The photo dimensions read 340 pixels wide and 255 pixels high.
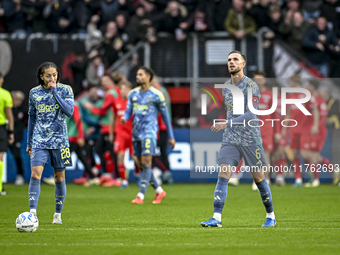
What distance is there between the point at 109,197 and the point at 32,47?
6846 millimetres

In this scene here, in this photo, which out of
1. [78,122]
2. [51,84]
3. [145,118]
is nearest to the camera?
[51,84]

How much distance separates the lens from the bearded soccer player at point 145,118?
440 inches

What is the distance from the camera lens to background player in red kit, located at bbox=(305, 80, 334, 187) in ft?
51.3

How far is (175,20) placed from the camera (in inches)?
696

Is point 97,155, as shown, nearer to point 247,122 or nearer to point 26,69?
point 26,69

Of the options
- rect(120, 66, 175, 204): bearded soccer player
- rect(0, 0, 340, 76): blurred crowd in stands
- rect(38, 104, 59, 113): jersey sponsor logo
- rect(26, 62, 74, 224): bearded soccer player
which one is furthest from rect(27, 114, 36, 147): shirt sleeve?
rect(0, 0, 340, 76): blurred crowd in stands

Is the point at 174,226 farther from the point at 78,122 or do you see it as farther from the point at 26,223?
the point at 78,122

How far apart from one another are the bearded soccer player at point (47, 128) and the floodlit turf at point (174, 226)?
67cm

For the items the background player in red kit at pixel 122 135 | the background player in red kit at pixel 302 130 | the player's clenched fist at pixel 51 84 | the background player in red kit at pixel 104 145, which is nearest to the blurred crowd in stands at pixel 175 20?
the background player in red kit at pixel 104 145

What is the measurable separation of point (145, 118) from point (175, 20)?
7045 mm

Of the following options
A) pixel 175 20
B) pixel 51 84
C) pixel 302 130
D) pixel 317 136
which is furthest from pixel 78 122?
pixel 51 84

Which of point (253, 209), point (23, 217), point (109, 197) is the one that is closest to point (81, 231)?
point (23, 217)

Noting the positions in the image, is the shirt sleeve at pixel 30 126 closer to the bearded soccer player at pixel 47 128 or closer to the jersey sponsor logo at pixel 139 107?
the bearded soccer player at pixel 47 128

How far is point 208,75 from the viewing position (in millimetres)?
16766
